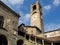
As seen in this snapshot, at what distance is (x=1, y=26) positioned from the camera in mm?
19031

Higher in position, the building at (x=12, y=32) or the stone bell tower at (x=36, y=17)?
the stone bell tower at (x=36, y=17)

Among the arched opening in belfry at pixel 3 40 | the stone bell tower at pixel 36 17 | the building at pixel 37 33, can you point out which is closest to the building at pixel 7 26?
the arched opening in belfry at pixel 3 40

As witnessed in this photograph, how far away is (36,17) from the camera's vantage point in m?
42.9

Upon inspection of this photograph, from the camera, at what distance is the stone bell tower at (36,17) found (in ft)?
137

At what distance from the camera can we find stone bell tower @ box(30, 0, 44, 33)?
137ft

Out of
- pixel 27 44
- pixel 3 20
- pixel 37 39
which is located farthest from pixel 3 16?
pixel 37 39

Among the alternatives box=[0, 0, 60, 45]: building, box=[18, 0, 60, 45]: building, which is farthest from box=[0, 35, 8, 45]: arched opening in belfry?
box=[18, 0, 60, 45]: building

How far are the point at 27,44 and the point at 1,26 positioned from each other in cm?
597

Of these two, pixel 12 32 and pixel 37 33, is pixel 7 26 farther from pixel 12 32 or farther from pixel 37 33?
pixel 37 33

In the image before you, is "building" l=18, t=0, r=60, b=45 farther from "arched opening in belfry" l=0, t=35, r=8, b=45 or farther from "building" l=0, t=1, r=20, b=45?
"arched opening in belfry" l=0, t=35, r=8, b=45

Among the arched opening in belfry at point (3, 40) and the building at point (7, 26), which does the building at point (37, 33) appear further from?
the arched opening in belfry at point (3, 40)

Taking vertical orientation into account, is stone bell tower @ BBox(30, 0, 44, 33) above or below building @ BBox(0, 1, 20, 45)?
above

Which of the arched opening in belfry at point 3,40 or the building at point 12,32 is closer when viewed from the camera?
the arched opening in belfry at point 3,40

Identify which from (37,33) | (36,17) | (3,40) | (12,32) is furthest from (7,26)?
(36,17)
